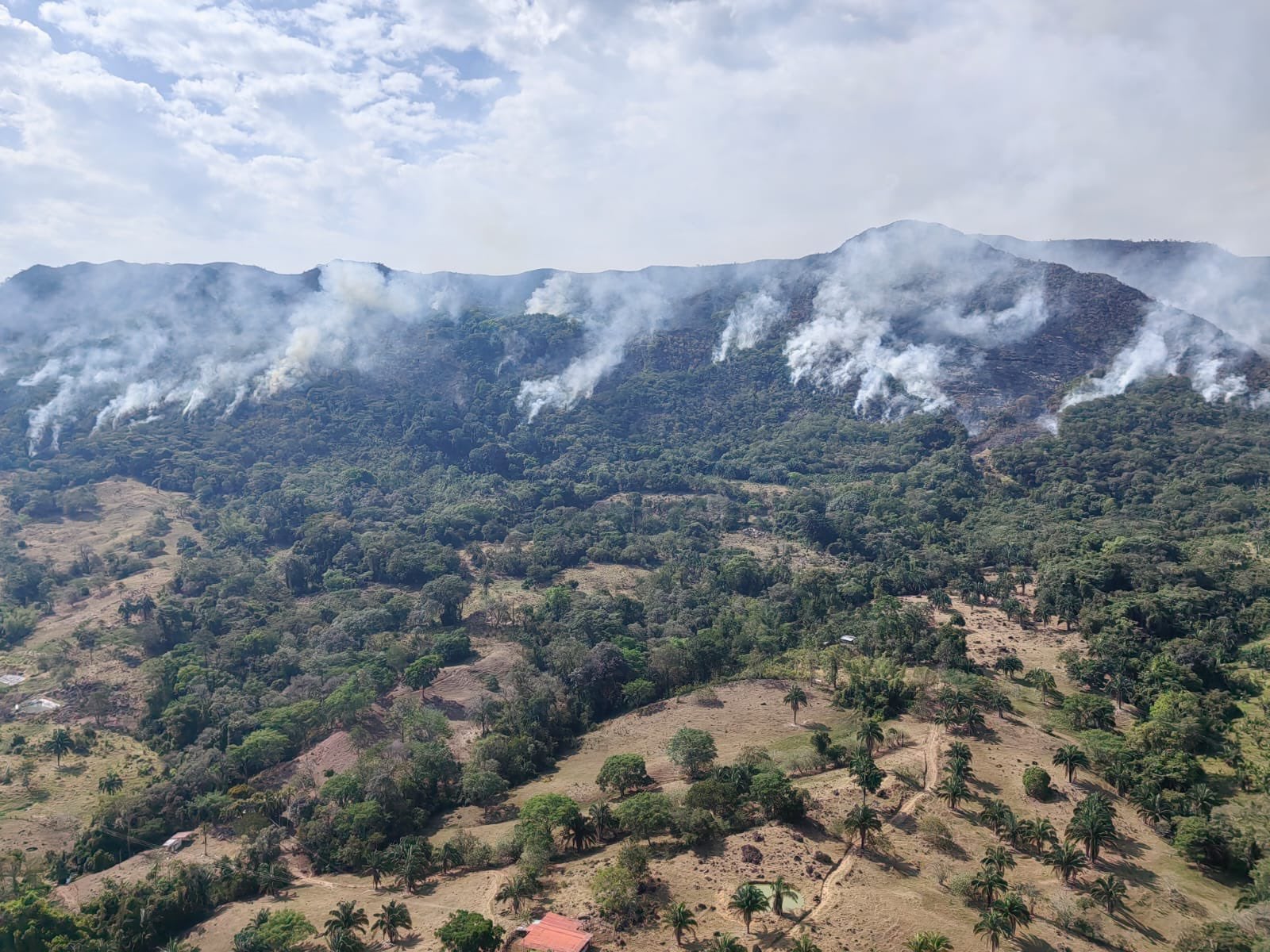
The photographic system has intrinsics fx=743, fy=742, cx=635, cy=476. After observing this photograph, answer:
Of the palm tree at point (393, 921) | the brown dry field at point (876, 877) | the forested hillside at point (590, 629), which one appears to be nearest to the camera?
the brown dry field at point (876, 877)

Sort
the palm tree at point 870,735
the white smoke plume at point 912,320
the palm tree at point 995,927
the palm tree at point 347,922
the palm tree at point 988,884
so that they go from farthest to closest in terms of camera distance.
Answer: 1. the white smoke plume at point 912,320
2. the palm tree at point 870,735
3. the palm tree at point 347,922
4. the palm tree at point 988,884
5. the palm tree at point 995,927

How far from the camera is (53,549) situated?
349 ft

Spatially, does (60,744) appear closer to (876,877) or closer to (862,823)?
(862,823)

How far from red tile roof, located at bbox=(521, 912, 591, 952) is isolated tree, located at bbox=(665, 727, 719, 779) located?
17.0 meters

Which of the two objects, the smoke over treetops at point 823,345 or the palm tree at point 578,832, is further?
the smoke over treetops at point 823,345

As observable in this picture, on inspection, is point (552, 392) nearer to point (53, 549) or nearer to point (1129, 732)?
point (53, 549)

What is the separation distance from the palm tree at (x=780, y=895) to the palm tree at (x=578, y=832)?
1291cm

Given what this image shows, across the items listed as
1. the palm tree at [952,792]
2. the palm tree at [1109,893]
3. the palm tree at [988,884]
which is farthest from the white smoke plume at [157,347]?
the palm tree at [1109,893]

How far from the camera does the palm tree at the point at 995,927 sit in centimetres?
3406

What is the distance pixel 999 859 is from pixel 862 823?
696 cm

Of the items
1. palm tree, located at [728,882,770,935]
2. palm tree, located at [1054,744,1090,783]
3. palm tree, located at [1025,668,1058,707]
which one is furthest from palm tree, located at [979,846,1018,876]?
palm tree, located at [1025,668,1058,707]

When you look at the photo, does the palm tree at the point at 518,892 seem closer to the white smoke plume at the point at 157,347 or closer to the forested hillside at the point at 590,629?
the forested hillside at the point at 590,629

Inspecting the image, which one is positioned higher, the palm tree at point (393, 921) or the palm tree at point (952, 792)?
the palm tree at point (952, 792)

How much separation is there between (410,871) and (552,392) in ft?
488
